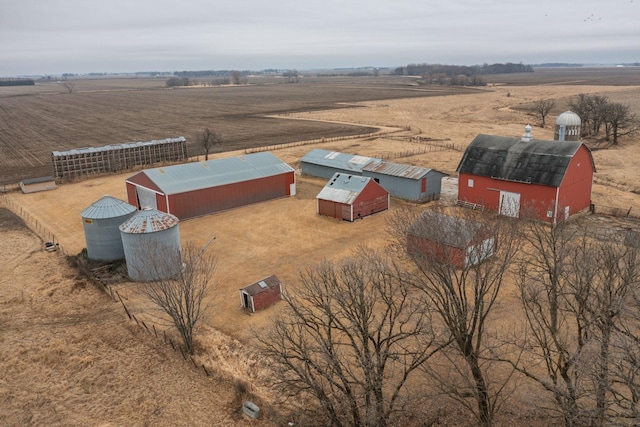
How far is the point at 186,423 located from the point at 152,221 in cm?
1500

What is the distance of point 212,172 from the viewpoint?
146 feet

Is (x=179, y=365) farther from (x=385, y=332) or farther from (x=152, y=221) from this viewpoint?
(x=152, y=221)

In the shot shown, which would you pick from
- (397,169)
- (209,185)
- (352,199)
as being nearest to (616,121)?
(397,169)

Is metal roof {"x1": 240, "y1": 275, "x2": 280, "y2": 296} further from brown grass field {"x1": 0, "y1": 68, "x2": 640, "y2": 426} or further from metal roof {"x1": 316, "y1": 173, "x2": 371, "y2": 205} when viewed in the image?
metal roof {"x1": 316, "y1": 173, "x2": 371, "y2": 205}

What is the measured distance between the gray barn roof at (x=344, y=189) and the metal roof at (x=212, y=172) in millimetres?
7356

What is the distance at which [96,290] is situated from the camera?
94.5ft

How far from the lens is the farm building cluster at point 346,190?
3048 cm

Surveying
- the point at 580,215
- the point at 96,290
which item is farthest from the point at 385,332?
the point at 580,215

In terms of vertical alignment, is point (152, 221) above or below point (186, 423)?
above

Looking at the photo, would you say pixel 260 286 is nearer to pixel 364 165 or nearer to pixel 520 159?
pixel 520 159

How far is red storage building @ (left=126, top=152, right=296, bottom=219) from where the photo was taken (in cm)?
4106

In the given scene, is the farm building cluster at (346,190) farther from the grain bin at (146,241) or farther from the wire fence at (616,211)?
the wire fence at (616,211)

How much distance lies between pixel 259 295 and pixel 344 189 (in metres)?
17.5

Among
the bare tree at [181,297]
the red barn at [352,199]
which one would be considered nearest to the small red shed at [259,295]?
the bare tree at [181,297]
